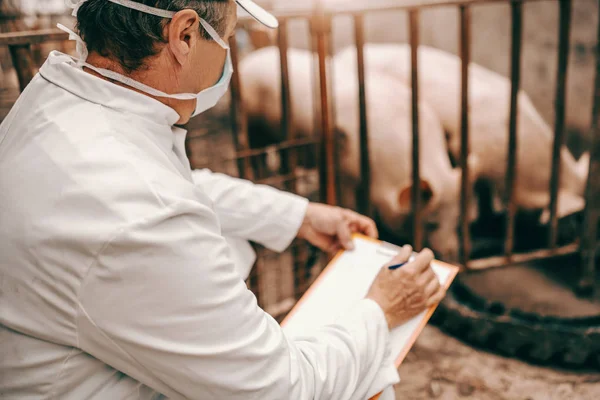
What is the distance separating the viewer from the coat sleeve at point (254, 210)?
1790 mm

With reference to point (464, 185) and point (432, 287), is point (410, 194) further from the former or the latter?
point (432, 287)

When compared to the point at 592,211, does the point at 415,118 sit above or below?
above

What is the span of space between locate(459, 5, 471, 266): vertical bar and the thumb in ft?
3.63

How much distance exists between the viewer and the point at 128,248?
35.7 inches

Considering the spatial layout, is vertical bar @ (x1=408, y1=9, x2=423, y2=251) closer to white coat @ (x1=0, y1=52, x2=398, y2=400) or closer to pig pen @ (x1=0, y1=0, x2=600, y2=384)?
pig pen @ (x1=0, y1=0, x2=600, y2=384)

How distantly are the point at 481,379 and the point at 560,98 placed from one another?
4.56ft

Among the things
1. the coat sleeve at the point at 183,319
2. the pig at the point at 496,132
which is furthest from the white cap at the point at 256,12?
the pig at the point at 496,132

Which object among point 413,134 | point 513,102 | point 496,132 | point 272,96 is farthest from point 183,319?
point 272,96

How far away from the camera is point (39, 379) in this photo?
999mm

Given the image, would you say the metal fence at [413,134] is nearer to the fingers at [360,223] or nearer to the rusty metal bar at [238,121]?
the rusty metal bar at [238,121]

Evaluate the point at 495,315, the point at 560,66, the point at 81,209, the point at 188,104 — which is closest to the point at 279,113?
the point at 560,66

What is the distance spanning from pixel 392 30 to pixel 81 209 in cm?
668

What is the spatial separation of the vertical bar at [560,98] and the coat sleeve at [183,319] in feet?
6.80

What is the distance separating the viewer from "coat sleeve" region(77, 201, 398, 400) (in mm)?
918
